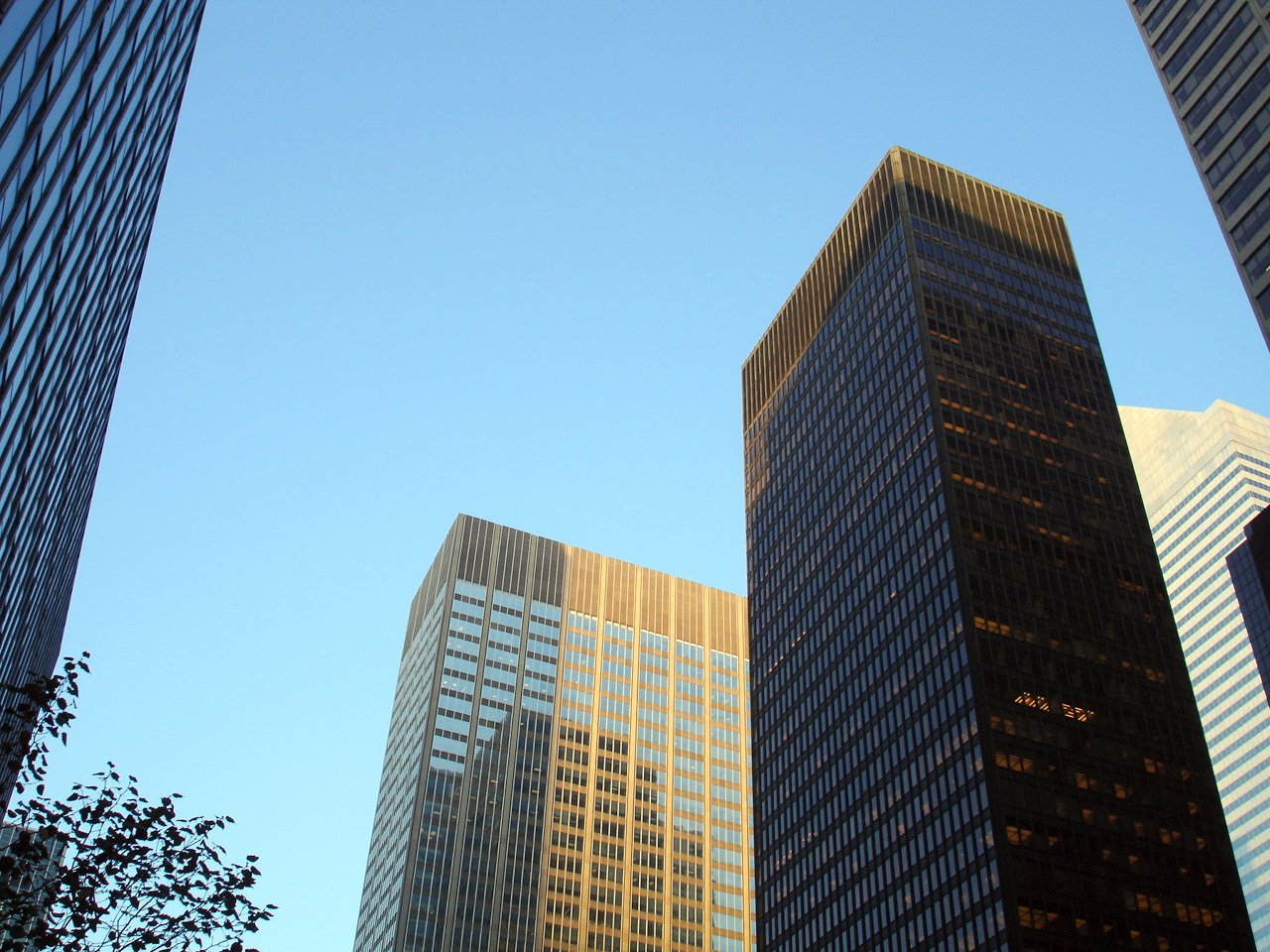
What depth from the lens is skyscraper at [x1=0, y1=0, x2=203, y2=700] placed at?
38.7m

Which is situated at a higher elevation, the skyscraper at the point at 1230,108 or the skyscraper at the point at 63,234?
the skyscraper at the point at 1230,108

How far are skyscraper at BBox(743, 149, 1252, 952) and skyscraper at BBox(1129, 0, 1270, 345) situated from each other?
5475 cm

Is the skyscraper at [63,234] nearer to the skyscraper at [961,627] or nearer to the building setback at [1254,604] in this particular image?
the skyscraper at [961,627]

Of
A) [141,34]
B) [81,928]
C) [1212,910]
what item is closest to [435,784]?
[1212,910]

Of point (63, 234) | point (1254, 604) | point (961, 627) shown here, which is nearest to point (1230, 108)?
point (961, 627)

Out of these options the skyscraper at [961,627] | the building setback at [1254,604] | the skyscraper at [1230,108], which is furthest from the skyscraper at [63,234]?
the building setback at [1254,604]

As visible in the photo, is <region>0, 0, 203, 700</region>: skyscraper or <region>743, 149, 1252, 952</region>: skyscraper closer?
<region>0, 0, 203, 700</region>: skyscraper

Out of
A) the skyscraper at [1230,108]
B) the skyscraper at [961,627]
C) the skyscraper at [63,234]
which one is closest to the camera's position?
the skyscraper at [63,234]

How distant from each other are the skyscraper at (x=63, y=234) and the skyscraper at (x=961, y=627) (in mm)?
81711

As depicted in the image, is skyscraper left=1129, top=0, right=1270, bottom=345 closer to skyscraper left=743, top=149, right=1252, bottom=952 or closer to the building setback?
skyscraper left=743, top=149, right=1252, bottom=952

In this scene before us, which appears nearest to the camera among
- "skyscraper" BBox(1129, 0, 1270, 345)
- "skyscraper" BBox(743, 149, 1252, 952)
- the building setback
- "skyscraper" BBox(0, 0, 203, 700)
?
"skyscraper" BBox(0, 0, 203, 700)

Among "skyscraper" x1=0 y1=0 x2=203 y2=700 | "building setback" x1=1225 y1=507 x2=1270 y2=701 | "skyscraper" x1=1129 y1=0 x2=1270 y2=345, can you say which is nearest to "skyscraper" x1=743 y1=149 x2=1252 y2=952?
"building setback" x1=1225 y1=507 x2=1270 y2=701

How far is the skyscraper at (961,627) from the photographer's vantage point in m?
118

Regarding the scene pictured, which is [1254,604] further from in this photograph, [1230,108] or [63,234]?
[63,234]
